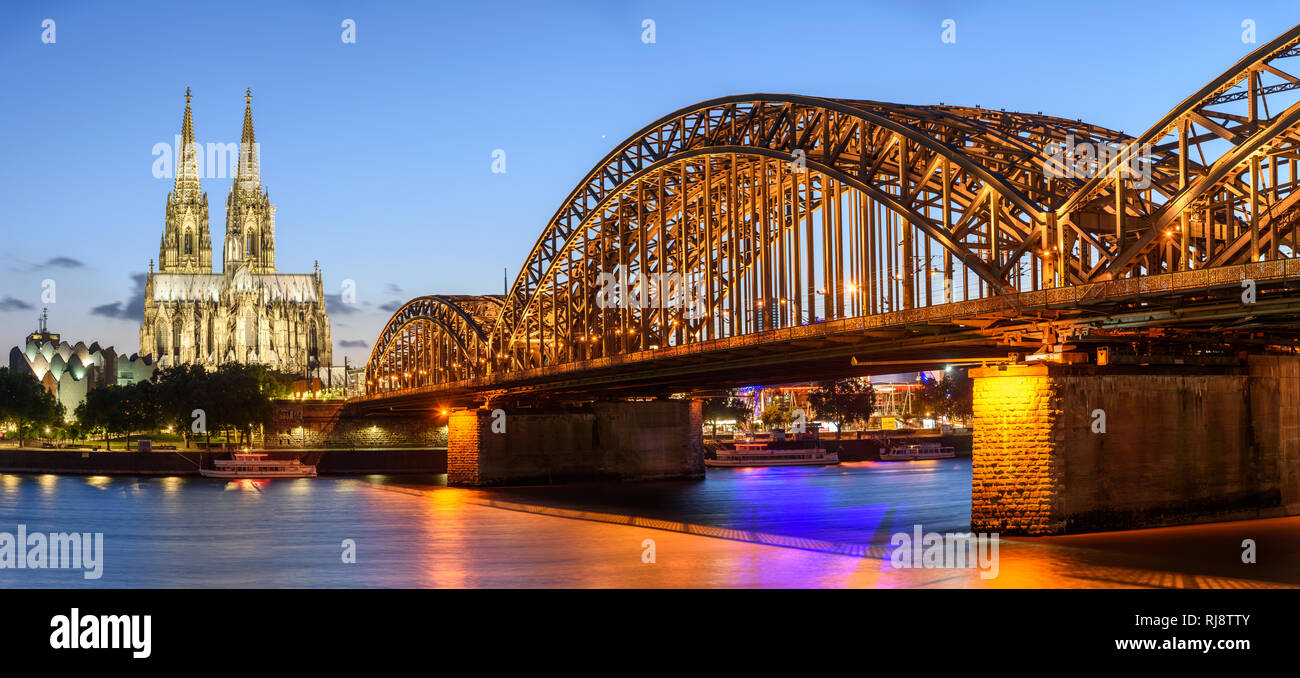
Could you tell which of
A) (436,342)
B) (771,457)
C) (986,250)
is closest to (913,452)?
(771,457)

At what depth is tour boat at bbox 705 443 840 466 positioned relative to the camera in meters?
121

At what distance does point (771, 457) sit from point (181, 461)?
52440mm

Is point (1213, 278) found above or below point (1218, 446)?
above

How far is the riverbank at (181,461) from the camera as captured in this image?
112 m

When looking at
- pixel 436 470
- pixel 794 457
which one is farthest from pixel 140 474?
pixel 794 457

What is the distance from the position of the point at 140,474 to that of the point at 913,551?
86.7 meters

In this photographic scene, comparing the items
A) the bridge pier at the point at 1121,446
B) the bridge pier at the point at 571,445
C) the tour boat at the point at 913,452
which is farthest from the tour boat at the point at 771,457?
the bridge pier at the point at 1121,446

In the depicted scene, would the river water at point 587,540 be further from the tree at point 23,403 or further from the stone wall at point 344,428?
the tree at point 23,403

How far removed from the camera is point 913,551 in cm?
3975

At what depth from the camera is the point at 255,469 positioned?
367 feet

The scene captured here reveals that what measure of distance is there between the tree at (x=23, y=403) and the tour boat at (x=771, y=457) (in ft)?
258

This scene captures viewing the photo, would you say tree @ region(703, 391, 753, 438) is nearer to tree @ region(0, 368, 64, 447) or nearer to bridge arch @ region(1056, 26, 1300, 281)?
tree @ region(0, 368, 64, 447)

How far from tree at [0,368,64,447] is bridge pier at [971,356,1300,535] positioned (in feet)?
432
